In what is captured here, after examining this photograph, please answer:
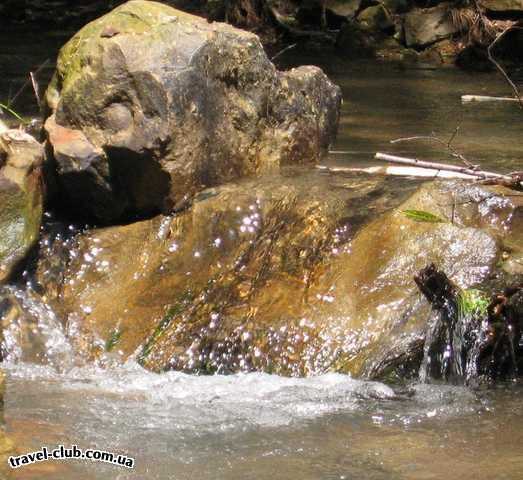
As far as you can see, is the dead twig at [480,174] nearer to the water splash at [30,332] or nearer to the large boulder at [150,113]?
the large boulder at [150,113]

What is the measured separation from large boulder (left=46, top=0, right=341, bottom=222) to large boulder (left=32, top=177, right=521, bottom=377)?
19cm

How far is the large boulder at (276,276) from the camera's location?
14.9ft

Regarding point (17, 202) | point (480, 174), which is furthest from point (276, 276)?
point (17, 202)

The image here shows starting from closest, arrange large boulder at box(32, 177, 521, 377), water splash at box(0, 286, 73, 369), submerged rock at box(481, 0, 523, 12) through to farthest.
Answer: large boulder at box(32, 177, 521, 377) → water splash at box(0, 286, 73, 369) → submerged rock at box(481, 0, 523, 12)

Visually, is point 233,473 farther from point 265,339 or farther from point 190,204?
point 190,204

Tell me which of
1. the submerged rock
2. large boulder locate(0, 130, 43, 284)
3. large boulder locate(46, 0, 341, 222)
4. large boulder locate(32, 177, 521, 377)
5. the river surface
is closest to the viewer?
the river surface

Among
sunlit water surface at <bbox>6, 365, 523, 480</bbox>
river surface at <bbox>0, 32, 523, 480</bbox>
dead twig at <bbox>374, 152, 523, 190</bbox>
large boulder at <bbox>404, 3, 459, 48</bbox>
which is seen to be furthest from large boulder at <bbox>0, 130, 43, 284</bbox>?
large boulder at <bbox>404, 3, 459, 48</bbox>

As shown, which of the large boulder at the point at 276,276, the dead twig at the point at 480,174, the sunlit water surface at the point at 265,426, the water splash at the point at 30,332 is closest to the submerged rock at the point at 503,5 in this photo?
the large boulder at the point at 276,276

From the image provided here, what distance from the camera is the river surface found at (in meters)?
3.46

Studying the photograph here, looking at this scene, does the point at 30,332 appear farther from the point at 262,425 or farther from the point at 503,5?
the point at 503,5

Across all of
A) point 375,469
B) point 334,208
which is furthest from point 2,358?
point 375,469

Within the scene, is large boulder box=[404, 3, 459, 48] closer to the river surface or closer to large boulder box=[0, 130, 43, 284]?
large boulder box=[0, 130, 43, 284]

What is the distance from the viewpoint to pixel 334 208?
5137mm

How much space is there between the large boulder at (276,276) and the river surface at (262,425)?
0.18m
